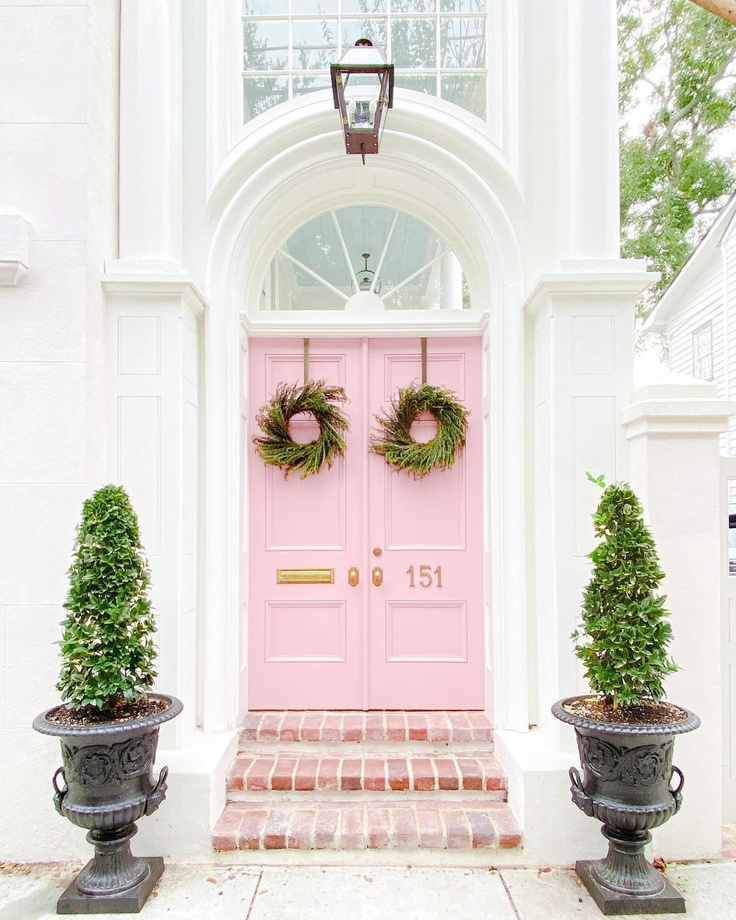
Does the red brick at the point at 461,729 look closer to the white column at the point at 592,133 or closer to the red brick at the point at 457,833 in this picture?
the red brick at the point at 457,833

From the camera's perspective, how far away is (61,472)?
340 cm

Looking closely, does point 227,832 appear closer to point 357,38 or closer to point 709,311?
point 357,38

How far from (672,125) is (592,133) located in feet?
28.9

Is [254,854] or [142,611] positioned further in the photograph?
[254,854]

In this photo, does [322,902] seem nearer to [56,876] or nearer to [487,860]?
[487,860]

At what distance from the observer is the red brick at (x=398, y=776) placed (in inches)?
143

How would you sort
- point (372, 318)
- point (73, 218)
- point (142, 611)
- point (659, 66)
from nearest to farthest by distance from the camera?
point (142, 611), point (73, 218), point (372, 318), point (659, 66)

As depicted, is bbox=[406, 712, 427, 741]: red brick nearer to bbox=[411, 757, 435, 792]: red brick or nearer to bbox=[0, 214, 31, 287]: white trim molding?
bbox=[411, 757, 435, 792]: red brick

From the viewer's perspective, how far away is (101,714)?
2982 mm

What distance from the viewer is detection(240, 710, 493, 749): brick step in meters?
3.94

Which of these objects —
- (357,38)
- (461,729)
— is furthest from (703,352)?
(461,729)

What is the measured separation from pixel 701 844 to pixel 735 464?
6.13ft

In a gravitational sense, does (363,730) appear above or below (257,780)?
above

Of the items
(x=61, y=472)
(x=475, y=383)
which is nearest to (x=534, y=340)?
(x=475, y=383)
